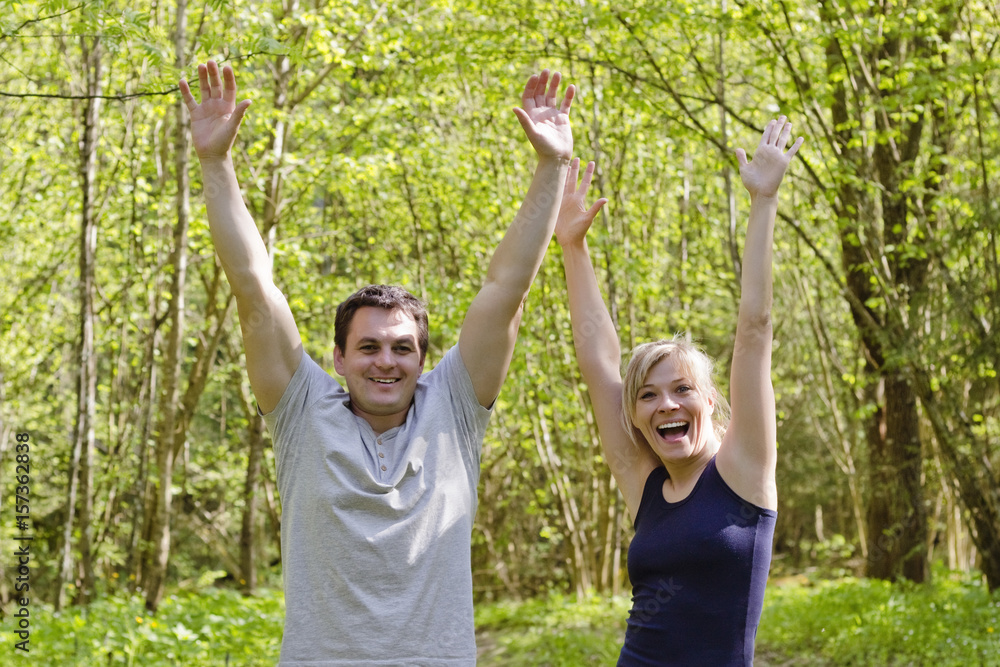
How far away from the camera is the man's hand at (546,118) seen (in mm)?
2238

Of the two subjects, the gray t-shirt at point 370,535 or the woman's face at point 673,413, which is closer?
the gray t-shirt at point 370,535

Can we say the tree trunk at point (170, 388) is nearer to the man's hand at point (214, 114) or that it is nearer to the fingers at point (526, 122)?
the man's hand at point (214, 114)

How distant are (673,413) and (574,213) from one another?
75 centimetres

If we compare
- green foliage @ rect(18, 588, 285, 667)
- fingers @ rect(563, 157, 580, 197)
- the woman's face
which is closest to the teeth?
the woman's face

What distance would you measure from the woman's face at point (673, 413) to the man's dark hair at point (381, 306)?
0.55 m

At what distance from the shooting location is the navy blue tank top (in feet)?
6.43

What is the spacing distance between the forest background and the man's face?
228 centimetres

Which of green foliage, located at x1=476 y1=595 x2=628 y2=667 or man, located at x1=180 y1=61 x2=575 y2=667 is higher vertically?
man, located at x1=180 y1=61 x2=575 y2=667

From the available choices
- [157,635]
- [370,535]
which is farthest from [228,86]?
[157,635]

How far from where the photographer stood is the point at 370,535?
197cm

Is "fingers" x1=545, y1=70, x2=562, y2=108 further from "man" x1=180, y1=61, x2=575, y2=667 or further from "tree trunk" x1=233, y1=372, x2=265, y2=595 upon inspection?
"tree trunk" x1=233, y1=372, x2=265, y2=595

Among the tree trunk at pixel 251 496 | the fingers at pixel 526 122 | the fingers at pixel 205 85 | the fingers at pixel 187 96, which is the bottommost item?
the tree trunk at pixel 251 496

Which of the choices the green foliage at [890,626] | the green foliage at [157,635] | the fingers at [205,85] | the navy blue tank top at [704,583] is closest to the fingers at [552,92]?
the fingers at [205,85]

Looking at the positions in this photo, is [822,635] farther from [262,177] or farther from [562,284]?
[262,177]
